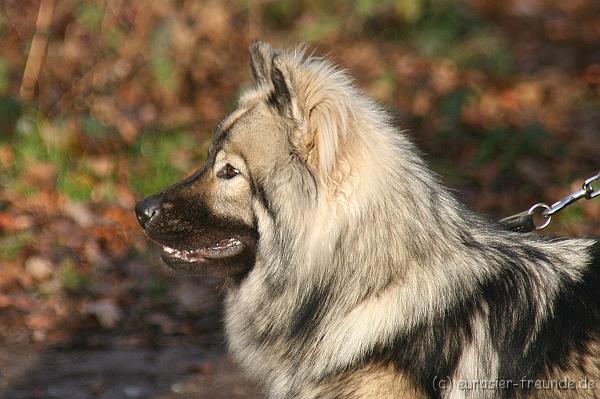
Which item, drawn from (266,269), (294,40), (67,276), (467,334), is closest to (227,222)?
(266,269)

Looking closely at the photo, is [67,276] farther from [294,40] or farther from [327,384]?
[294,40]

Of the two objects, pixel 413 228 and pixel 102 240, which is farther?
pixel 102 240

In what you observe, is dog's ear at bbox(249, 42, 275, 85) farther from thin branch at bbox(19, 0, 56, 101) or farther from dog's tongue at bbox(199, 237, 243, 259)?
thin branch at bbox(19, 0, 56, 101)

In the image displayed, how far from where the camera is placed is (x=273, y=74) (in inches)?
144

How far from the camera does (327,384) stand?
141 inches

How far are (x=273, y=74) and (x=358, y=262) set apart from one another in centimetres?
82

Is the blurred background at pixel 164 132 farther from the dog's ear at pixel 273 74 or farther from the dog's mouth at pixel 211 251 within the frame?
the dog's ear at pixel 273 74

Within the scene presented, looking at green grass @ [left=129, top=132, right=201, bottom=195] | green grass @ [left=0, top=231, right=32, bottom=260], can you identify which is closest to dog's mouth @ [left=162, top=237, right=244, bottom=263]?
green grass @ [left=0, top=231, right=32, bottom=260]

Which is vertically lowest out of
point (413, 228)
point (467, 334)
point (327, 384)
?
point (327, 384)

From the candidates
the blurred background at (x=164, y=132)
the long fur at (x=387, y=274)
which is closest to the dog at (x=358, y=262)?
the long fur at (x=387, y=274)

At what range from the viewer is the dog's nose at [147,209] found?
4059mm

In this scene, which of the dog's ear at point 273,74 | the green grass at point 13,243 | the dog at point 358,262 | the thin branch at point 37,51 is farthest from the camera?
the thin branch at point 37,51

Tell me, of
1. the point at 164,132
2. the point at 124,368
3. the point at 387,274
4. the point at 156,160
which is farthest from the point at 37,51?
the point at 387,274

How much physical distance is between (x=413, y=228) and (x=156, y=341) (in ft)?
9.74
